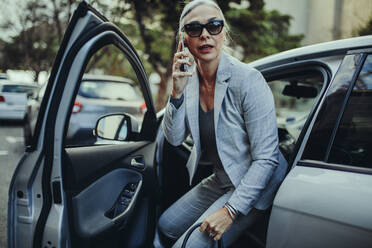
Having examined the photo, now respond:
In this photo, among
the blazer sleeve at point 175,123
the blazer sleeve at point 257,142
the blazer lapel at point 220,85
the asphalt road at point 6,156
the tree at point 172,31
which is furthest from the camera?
the tree at point 172,31

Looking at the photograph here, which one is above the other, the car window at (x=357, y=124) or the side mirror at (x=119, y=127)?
the car window at (x=357, y=124)

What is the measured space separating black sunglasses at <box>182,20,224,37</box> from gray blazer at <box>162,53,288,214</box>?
150mm

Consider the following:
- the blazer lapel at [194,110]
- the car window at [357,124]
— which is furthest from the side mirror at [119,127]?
the car window at [357,124]

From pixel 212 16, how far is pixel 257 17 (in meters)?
11.6

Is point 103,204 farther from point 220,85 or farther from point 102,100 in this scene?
point 102,100

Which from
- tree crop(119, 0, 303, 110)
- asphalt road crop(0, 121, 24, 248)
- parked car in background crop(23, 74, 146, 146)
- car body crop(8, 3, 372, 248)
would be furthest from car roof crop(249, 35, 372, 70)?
tree crop(119, 0, 303, 110)

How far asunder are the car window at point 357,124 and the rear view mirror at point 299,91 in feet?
3.76

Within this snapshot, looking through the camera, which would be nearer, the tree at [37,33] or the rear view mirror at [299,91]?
the rear view mirror at [299,91]

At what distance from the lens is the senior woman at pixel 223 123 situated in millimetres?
1534

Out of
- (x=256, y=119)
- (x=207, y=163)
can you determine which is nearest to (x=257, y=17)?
(x=207, y=163)

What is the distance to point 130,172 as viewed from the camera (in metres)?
1.96

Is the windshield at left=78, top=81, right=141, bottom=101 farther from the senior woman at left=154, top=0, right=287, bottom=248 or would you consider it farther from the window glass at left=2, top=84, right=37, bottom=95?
the window glass at left=2, top=84, right=37, bottom=95

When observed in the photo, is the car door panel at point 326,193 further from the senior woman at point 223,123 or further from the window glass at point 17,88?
the window glass at point 17,88

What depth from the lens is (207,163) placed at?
2.58 metres
